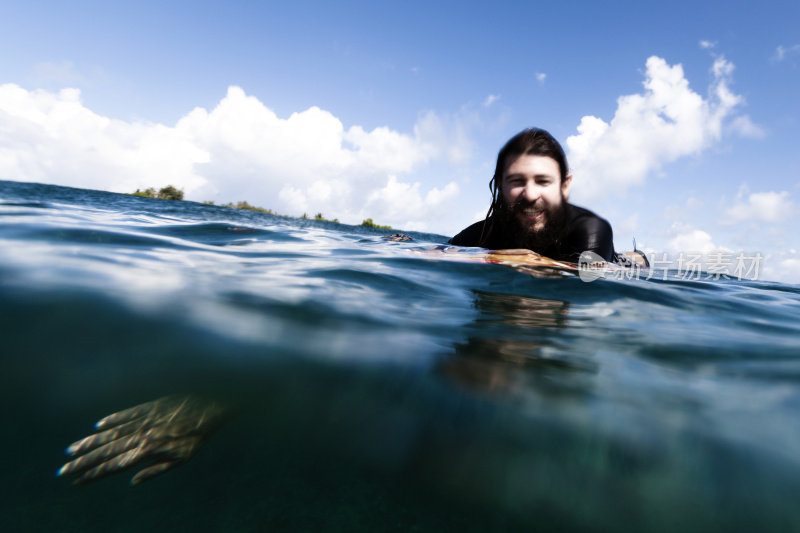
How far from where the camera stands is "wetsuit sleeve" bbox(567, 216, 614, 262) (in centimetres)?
402

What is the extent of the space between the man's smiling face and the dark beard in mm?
11

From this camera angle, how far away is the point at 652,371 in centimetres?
139

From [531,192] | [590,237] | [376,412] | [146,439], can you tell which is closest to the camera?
[146,439]

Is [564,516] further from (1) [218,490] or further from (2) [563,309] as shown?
(2) [563,309]

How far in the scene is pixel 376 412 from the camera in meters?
0.94

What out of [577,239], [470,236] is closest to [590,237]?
[577,239]

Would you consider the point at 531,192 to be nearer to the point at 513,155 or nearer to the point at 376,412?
the point at 513,155

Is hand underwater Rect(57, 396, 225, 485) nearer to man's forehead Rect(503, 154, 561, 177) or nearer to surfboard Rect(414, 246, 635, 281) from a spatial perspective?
surfboard Rect(414, 246, 635, 281)

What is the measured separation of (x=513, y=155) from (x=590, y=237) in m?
1.26

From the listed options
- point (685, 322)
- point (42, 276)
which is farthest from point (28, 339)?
point (685, 322)

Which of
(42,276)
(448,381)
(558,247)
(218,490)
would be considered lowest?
(218,490)

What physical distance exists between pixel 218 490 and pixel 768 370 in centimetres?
199

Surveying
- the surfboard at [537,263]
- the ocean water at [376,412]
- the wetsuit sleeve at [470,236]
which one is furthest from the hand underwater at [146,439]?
the wetsuit sleeve at [470,236]

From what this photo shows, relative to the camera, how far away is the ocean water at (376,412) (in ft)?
2.25
